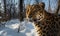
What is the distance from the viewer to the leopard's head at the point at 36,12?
3969 millimetres

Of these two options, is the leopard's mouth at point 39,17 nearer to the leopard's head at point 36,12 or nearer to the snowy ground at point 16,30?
the leopard's head at point 36,12

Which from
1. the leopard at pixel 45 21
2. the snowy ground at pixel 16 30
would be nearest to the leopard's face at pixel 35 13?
the leopard at pixel 45 21

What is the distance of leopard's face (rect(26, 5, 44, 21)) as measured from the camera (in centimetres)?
397

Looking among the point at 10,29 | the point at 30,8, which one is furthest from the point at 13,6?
the point at 30,8

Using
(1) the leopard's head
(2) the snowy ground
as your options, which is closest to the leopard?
(1) the leopard's head

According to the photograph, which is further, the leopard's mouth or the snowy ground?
the snowy ground

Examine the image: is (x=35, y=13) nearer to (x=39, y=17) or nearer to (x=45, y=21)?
(x=39, y=17)

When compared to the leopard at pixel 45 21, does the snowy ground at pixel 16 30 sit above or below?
below

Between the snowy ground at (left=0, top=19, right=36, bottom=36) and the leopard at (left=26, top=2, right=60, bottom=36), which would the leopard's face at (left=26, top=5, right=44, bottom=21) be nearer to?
the leopard at (left=26, top=2, right=60, bottom=36)

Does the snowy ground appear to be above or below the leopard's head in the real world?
below

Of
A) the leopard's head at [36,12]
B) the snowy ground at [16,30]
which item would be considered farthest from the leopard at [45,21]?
the snowy ground at [16,30]

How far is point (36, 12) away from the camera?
4105 millimetres

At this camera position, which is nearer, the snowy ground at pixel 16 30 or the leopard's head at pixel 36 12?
the leopard's head at pixel 36 12

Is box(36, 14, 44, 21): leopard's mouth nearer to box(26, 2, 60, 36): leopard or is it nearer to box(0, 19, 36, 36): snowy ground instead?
box(26, 2, 60, 36): leopard
